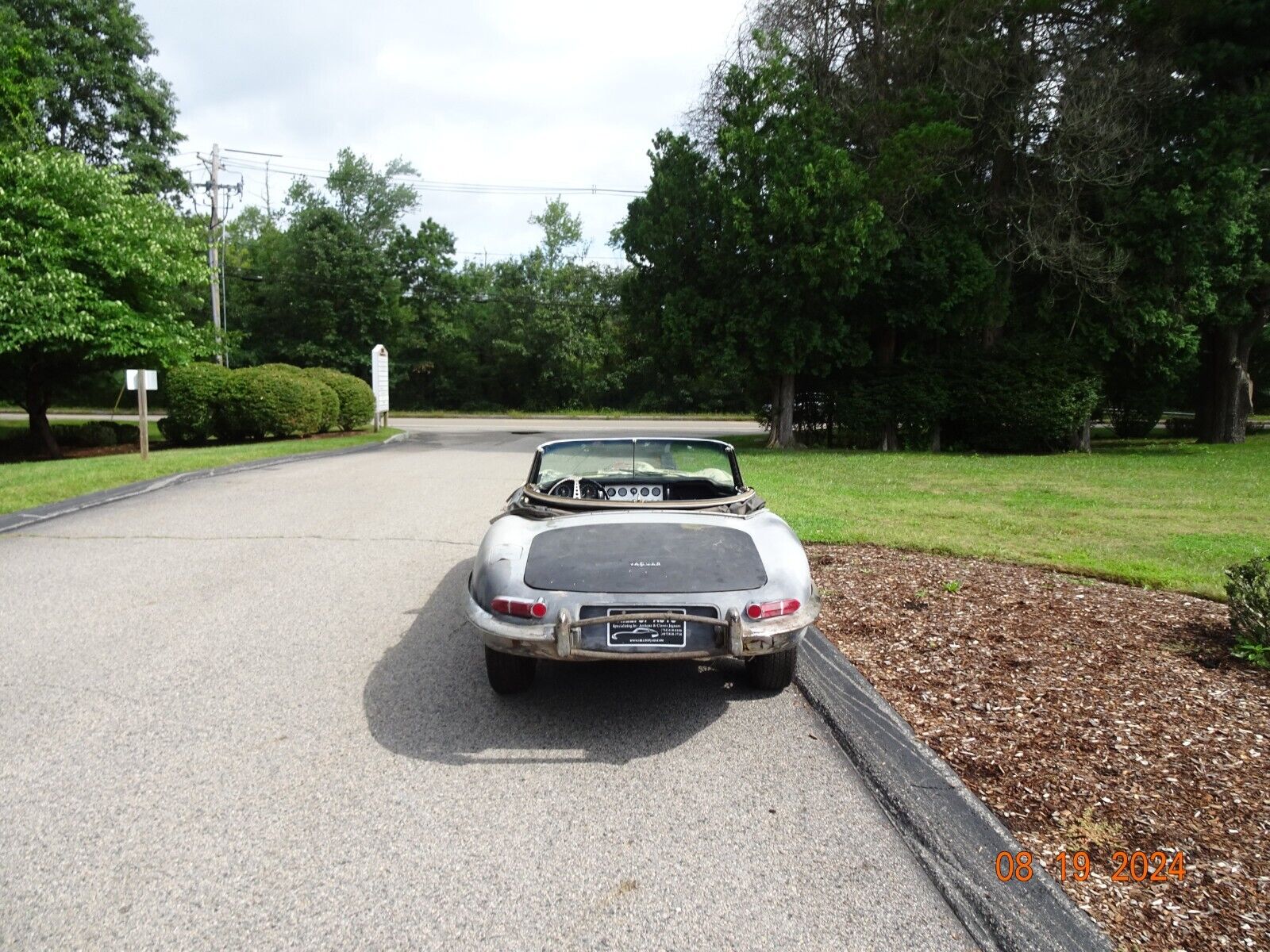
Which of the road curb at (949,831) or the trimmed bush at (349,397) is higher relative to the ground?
the trimmed bush at (349,397)

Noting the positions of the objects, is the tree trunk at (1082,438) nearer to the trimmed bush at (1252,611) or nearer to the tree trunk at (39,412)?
the trimmed bush at (1252,611)

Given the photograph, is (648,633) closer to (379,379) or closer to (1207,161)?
(1207,161)

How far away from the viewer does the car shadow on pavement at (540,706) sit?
3.69 meters

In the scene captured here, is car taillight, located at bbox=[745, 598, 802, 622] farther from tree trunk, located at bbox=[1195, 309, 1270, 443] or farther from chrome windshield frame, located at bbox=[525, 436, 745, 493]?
tree trunk, located at bbox=[1195, 309, 1270, 443]

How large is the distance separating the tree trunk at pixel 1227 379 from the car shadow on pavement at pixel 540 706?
22.9 m

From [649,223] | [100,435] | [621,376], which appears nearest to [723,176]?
[649,223]

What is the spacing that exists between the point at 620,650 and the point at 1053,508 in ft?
28.2

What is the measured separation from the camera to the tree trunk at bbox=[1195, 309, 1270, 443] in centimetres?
2172

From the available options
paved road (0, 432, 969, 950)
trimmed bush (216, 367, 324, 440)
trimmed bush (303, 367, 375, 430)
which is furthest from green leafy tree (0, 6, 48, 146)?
paved road (0, 432, 969, 950)

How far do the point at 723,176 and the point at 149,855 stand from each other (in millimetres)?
19908

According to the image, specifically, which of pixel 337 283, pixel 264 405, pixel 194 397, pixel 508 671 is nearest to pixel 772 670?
pixel 508 671

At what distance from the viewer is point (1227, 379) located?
22.3 metres
